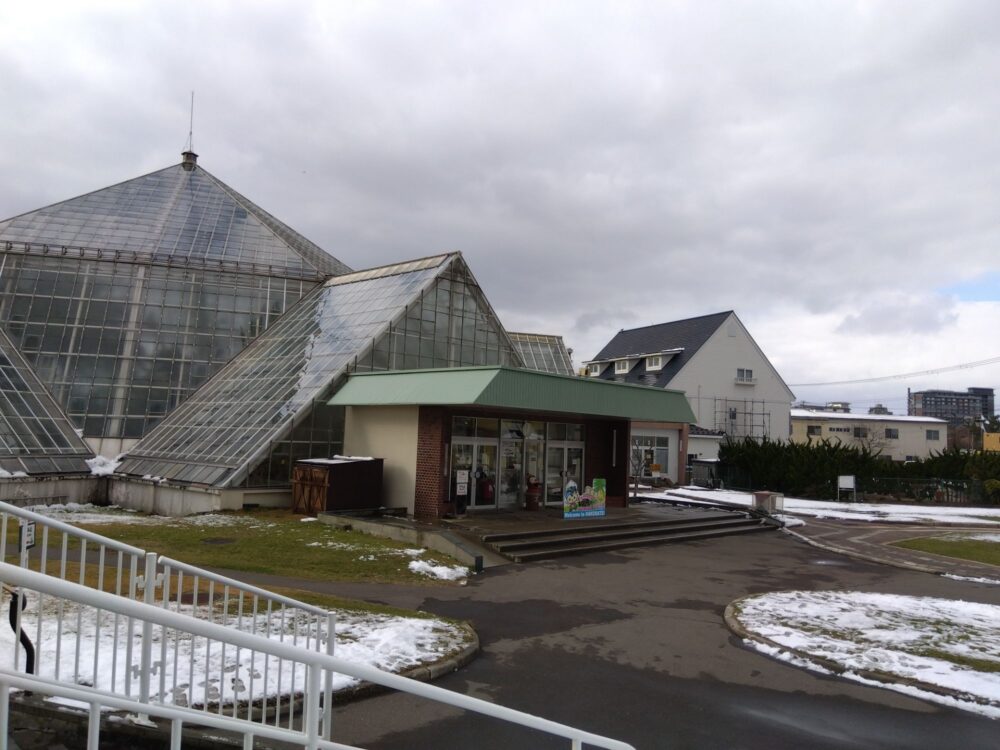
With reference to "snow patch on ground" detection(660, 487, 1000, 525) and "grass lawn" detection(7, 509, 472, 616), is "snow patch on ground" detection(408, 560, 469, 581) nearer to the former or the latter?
"grass lawn" detection(7, 509, 472, 616)

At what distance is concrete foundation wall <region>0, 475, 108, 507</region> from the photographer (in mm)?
20109

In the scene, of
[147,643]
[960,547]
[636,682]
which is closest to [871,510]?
[960,547]

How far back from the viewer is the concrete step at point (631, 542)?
52.2 feet

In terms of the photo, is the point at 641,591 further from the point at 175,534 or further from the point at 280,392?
the point at 280,392

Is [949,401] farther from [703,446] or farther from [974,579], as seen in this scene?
[974,579]

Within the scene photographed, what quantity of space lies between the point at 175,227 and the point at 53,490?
50.9 feet

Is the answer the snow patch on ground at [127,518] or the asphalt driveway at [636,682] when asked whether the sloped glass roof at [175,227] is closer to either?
the snow patch on ground at [127,518]

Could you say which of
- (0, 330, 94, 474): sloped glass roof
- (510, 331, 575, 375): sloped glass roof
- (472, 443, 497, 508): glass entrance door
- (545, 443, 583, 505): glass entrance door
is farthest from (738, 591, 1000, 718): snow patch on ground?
(510, 331, 575, 375): sloped glass roof

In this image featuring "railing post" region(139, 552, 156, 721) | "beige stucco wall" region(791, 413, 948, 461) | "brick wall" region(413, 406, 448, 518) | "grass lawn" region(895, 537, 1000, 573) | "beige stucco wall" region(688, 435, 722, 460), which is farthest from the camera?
"beige stucco wall" region(791, 413, 948, 461)

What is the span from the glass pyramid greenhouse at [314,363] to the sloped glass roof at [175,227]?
3.93 metres

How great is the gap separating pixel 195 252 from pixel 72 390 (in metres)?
8.44

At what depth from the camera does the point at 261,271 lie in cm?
3141

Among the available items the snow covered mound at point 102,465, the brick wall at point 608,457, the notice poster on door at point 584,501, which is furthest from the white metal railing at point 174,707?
the snow covered mound at point 102,465

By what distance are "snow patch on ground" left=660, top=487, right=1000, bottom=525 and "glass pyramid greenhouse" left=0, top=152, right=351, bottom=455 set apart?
21305mm
